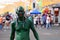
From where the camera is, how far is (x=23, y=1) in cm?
3650

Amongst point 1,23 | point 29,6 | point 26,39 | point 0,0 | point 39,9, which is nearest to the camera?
point 26,39

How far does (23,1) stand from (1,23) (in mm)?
7770

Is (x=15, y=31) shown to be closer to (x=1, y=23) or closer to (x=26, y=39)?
(x=26, y=39)

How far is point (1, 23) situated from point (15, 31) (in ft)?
80.8

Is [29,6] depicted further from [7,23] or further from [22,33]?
[22,33]

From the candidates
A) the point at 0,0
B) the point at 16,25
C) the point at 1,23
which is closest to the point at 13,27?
the point at 16,25

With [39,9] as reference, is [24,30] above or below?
above

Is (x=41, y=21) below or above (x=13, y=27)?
below

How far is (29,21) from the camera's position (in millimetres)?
5043

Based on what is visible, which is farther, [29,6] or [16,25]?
[29,6]

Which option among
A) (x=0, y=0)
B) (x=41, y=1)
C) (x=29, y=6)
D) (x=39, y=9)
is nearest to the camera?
(x=0, y=0)

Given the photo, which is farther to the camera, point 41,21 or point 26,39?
point 41,21

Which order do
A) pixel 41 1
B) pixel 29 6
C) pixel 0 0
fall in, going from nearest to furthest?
pixel 0 0, pixel 41 1, pixel 29 6

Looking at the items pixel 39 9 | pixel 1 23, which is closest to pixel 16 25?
pixel 1 23
